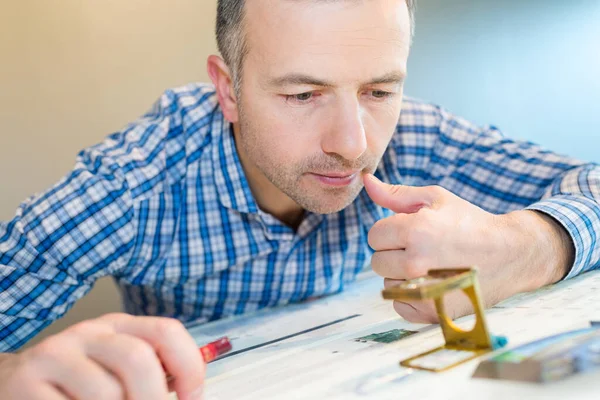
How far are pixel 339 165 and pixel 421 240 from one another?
276 millimetres

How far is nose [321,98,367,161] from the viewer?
102 cm

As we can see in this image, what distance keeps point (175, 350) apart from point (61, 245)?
0.66 metres

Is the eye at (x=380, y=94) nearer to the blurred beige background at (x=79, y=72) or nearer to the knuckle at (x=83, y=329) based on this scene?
the knuckle at (x=83, y=329)

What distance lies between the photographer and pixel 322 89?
3.43 feet

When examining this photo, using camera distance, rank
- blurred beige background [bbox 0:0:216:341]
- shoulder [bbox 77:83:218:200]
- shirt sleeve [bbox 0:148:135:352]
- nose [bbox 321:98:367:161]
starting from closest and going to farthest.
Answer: nose [bbox 321:98:367:161]
shirt sleeve [bbox 0:148:135:352]
shoulder [bbox 77:83:218:200]
blurred beige background [bbox 0:0:216:341]

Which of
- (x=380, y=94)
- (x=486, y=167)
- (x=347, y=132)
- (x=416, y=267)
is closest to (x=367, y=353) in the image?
(x=416, y=267)

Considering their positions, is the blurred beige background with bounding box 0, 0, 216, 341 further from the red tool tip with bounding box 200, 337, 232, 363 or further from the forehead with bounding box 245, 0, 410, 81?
the red tool tip with bounding box 200, 337, 232, 363

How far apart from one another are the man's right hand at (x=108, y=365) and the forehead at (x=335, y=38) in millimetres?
574

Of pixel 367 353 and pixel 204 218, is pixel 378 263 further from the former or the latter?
pixel 204 218

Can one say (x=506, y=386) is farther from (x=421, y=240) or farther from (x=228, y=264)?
(x=228, y=264)

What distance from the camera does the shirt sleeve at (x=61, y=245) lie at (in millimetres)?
1131

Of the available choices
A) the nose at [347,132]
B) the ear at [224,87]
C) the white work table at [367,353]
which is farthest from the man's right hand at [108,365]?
the ear at [224,87]

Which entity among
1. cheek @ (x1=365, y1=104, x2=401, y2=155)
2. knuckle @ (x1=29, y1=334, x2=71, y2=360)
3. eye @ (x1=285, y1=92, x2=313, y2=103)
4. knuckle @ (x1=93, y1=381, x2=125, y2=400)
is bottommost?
knuckle @ (x1=93, y1=381, x2=125, y2=400)

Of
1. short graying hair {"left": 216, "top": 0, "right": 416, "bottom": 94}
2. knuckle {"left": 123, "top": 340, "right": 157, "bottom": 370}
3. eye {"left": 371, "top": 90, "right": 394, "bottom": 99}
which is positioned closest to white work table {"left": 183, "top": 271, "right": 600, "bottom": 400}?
knuckle {"left": 123, "top": 340, "right": 157, "bottom": 370}
